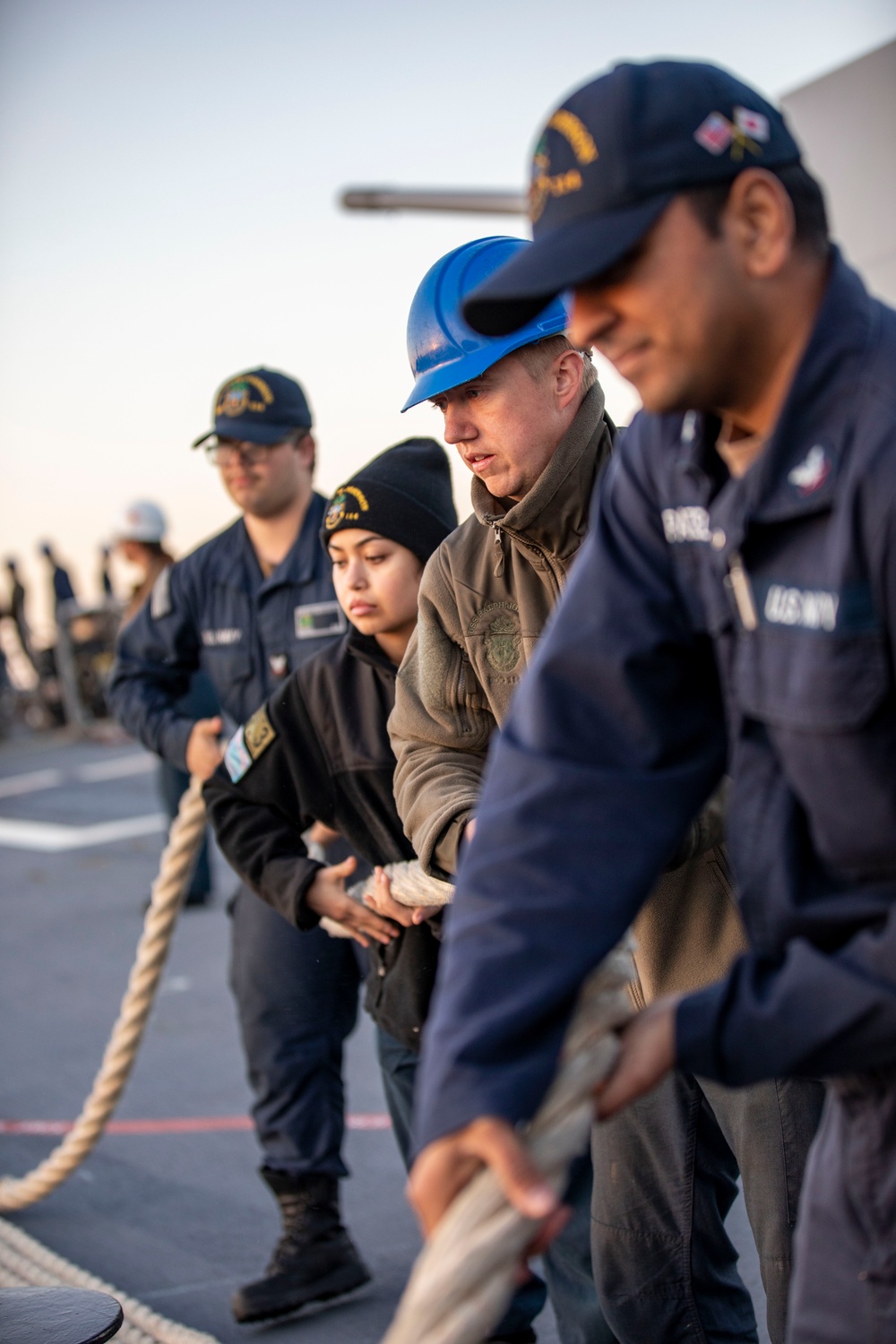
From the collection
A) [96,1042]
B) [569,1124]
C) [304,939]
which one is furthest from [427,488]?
[96,1042]

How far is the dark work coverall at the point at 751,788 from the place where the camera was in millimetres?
1176

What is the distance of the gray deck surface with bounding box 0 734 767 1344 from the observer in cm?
332

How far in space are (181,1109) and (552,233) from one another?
382cm

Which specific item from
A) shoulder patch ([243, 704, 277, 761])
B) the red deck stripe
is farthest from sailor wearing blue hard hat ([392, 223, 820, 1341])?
the red deck stripe

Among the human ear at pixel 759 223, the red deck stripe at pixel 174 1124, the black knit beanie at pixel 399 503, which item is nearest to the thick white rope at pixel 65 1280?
the red deck stripe at pixel 174 1124

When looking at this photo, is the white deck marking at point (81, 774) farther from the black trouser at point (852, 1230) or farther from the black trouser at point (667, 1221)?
the black trouser at point (852, 1230)

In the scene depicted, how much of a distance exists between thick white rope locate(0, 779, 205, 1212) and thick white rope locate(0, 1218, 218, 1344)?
0.44 ft

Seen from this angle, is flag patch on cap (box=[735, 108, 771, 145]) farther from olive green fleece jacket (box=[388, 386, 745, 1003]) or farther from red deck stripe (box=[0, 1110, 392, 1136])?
red deck stripe (box=[0, 1110, 392, 1136])

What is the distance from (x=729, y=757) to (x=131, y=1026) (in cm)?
278

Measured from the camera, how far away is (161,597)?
4.20 meters

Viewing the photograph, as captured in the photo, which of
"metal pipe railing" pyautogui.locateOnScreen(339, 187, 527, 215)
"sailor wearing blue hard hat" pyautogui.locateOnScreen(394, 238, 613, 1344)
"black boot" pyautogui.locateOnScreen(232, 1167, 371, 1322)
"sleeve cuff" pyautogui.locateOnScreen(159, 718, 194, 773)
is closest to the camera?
"sailor wearing blue hard hat" pyautogui.locateOnScreen(394, 238, 613, 1344)

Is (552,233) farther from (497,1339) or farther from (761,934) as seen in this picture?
(497,1339)

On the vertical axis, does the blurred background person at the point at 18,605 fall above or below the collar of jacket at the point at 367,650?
below

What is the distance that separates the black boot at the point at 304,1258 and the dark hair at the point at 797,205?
103 inches
